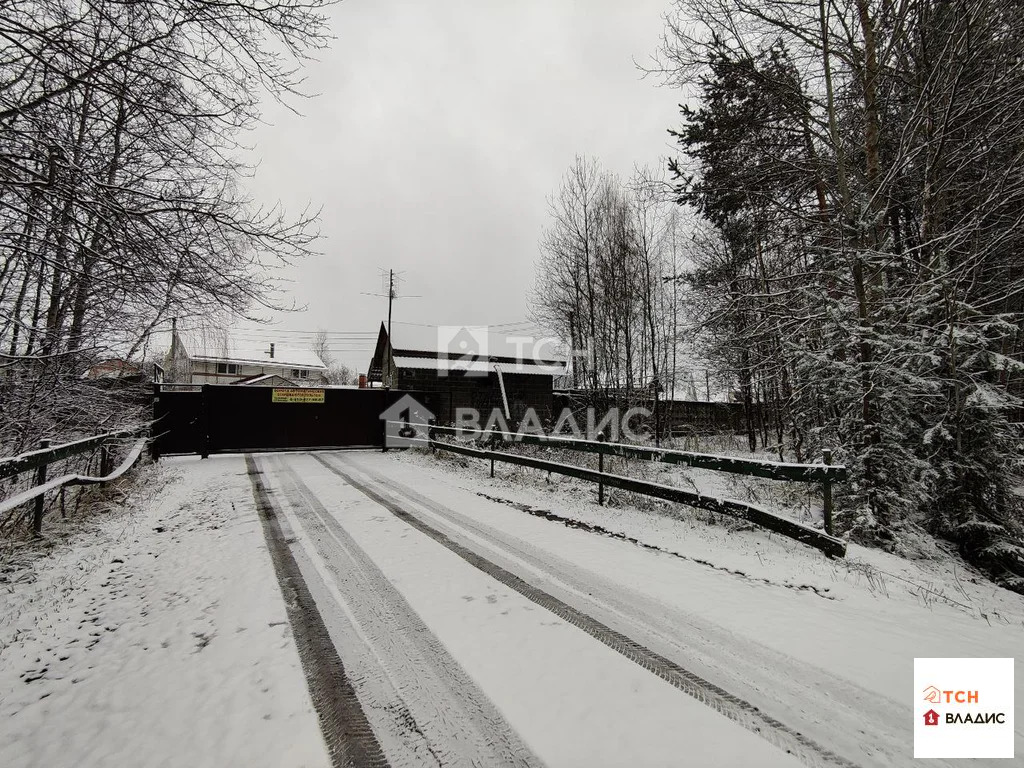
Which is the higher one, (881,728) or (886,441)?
(886,441)

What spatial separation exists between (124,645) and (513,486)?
670cm

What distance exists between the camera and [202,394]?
49.8 ft

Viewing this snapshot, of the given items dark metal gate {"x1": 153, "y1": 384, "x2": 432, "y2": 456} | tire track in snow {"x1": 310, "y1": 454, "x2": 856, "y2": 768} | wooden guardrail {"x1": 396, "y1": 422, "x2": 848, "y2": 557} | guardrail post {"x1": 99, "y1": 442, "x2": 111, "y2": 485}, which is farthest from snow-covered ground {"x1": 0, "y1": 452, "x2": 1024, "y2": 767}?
dark metal gate {"x1": 153, "y1": 384, "x2": 432, "y2": 456}

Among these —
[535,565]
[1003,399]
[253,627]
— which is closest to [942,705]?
[535,565]

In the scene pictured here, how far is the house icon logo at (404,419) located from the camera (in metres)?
17.4

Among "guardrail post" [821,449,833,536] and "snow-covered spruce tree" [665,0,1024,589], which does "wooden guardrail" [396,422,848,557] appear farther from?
"snow-covered spruce tree" [665,0,1024,589]

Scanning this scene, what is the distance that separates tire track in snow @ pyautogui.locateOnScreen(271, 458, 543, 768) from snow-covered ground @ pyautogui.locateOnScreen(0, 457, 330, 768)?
449mm

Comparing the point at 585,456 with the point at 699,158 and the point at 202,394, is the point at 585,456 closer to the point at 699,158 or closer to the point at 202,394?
the point at 699,158

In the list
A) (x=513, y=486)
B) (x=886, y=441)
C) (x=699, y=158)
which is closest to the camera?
(x=886, y=441)

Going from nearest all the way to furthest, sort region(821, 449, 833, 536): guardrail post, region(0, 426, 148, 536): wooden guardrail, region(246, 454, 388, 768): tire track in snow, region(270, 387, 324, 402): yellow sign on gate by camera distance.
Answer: region(246, 454, 388, 768): tire track in snow
region(0, 426, 148, 536): wooden guardrail
region(821, 449, 833, 536): guardrail post
region(270, 387, 324, 402): yellow sign on gate
